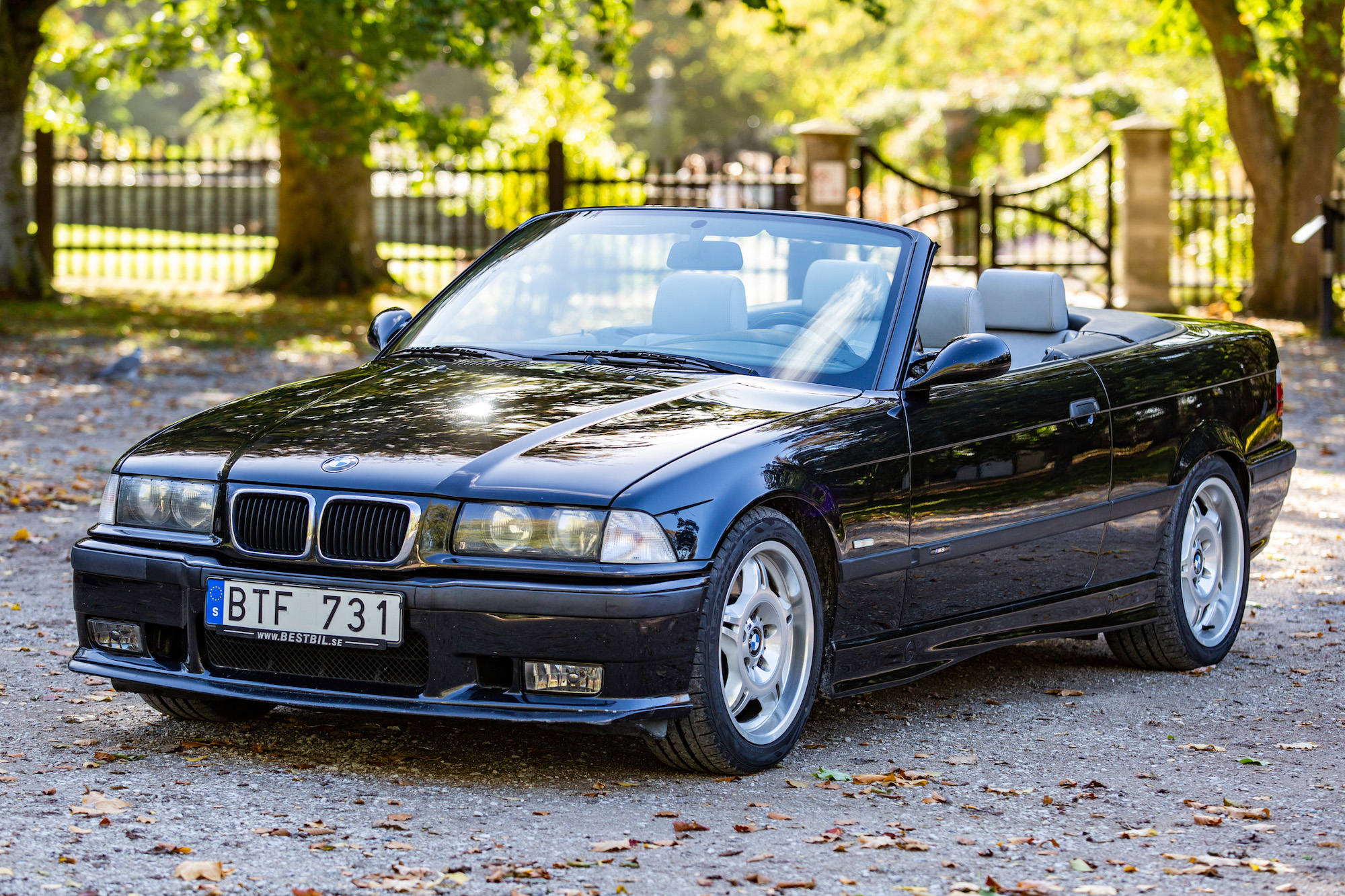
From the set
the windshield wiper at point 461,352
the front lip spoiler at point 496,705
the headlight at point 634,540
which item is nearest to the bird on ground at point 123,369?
the windshield wiper at point 461,352

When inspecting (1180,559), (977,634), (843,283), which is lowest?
(977,634)

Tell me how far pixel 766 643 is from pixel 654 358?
40.6 inches

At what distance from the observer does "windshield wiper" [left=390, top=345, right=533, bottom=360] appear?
541 centimetres

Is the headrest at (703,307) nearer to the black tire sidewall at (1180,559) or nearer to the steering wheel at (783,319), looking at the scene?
the steering wheel at (783,319)

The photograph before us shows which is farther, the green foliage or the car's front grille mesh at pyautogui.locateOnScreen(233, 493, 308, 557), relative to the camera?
the green foliage

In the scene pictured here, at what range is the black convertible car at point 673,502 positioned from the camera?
4.22 m

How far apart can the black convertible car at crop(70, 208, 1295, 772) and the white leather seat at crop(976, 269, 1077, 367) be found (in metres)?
0.09

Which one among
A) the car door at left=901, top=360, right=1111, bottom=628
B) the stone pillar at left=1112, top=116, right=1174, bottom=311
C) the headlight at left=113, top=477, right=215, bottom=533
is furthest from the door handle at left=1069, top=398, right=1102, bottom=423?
the stone pillar at left=1112, top=116, right=1174, bottom=311

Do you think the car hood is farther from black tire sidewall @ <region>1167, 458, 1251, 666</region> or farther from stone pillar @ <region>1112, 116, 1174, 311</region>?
stone pillar @ <region>1112, 116, 1174, 311</region>

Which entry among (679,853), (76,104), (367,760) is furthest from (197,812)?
(76,104)

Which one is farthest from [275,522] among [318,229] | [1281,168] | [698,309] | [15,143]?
[318,229]

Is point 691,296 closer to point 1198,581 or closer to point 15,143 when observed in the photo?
point 1198,581

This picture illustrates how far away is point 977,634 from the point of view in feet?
17.7

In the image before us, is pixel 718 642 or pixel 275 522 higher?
pixel 275 522
